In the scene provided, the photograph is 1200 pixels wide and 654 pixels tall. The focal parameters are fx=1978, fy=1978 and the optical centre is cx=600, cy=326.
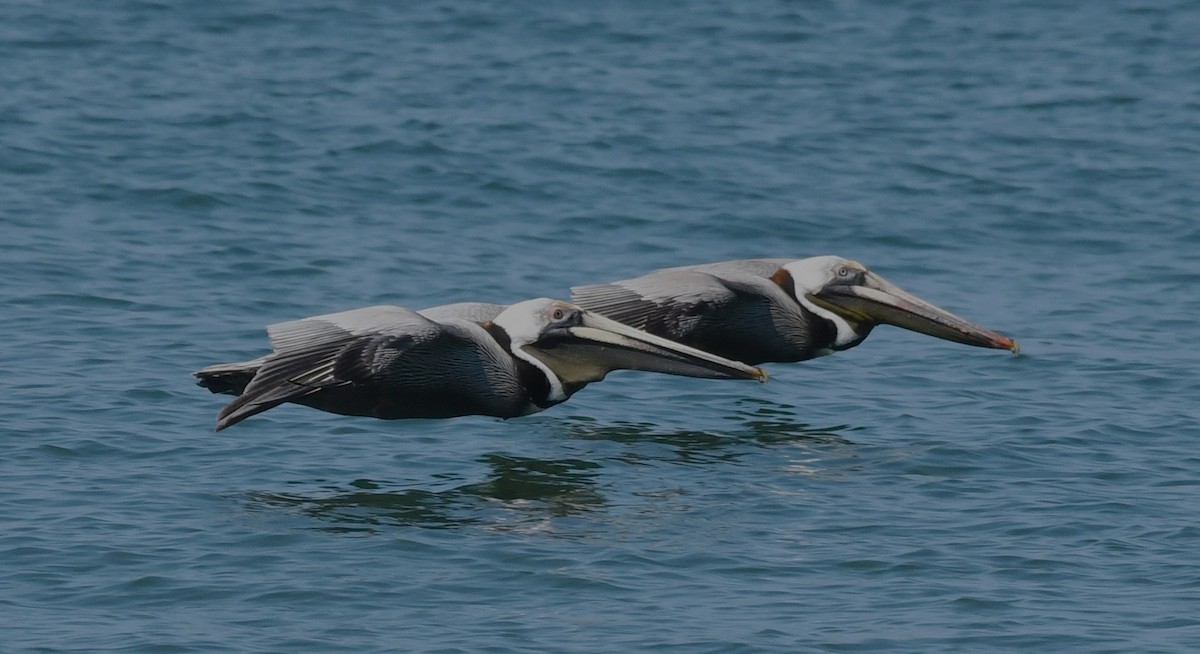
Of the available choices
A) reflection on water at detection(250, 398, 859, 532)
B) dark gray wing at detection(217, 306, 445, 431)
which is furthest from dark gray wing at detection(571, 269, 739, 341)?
dark gray wing at detection(217, 306, 445, 431)

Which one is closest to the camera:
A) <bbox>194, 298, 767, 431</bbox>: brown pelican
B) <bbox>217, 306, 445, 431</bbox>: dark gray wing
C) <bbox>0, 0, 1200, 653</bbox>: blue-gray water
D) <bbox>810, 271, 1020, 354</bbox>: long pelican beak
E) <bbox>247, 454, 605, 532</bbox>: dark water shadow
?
<bbox>0, 0, 1200, 653</bbox>: blue-gray water

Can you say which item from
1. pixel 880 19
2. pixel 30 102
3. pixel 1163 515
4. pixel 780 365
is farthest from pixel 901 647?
pixel 880 19

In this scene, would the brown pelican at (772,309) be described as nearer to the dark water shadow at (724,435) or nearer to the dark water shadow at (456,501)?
the dark water shadow at (724,435)

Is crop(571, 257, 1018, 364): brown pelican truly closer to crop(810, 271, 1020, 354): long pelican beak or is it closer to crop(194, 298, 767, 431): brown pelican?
crop(810, 271, 1020, 354): long pelican beak

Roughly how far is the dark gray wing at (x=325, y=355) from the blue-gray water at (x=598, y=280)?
1.11 ft

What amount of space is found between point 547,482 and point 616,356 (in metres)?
0.98

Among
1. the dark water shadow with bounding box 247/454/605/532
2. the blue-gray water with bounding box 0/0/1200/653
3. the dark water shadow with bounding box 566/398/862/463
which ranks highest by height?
the blue-gray water with bounding box 0/0/1200/653

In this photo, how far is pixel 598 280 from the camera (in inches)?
479

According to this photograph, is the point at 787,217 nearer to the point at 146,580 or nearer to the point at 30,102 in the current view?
the point at 30,102

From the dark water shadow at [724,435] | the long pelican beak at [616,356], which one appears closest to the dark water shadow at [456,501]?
the dark water shadow at [724,435]

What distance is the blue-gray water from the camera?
6.89 metres

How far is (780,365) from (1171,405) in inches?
87.6

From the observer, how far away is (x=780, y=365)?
36.4ft

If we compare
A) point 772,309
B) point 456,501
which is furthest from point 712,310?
point 456,501
